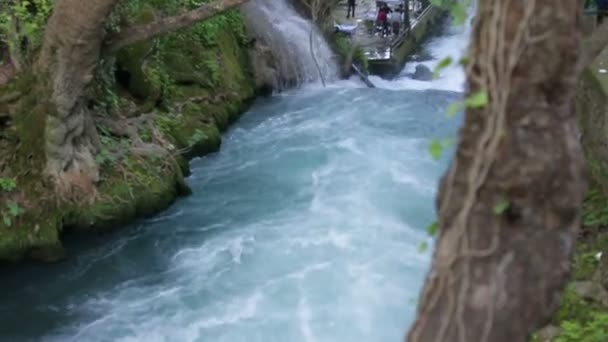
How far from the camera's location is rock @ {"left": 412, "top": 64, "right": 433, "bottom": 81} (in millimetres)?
18078

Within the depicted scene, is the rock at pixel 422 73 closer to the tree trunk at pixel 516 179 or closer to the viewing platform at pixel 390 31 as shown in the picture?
the viewing platform at pixel 390 31

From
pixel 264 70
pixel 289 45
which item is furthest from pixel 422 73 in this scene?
pixel 264 70

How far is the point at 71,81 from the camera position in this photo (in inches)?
385

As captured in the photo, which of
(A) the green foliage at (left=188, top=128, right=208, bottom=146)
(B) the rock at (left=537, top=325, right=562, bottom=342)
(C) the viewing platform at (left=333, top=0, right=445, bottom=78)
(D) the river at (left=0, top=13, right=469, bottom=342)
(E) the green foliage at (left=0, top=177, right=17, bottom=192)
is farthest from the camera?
(C) the viewing platform at (left=333, top=0, right=445, bottom=78)

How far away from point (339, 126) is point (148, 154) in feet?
13.5

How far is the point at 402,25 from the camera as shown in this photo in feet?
67.6

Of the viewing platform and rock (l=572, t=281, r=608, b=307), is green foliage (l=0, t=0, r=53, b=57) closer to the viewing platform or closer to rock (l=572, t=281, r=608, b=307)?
rock (l=572, t=281, r=608, b=307)

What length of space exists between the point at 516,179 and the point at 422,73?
16234 mm

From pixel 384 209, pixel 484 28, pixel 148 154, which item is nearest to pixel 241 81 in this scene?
pixel 148 154

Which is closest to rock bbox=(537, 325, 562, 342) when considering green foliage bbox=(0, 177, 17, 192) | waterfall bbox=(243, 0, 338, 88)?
green foliage bbox=(0, 177, 17, 192)

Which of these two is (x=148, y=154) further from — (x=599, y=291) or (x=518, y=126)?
(x=518, y=126)

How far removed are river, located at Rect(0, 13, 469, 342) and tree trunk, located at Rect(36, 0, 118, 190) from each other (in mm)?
946

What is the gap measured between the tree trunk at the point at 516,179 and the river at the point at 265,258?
547cm

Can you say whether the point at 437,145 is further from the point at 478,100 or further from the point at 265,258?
the point at 265,258
